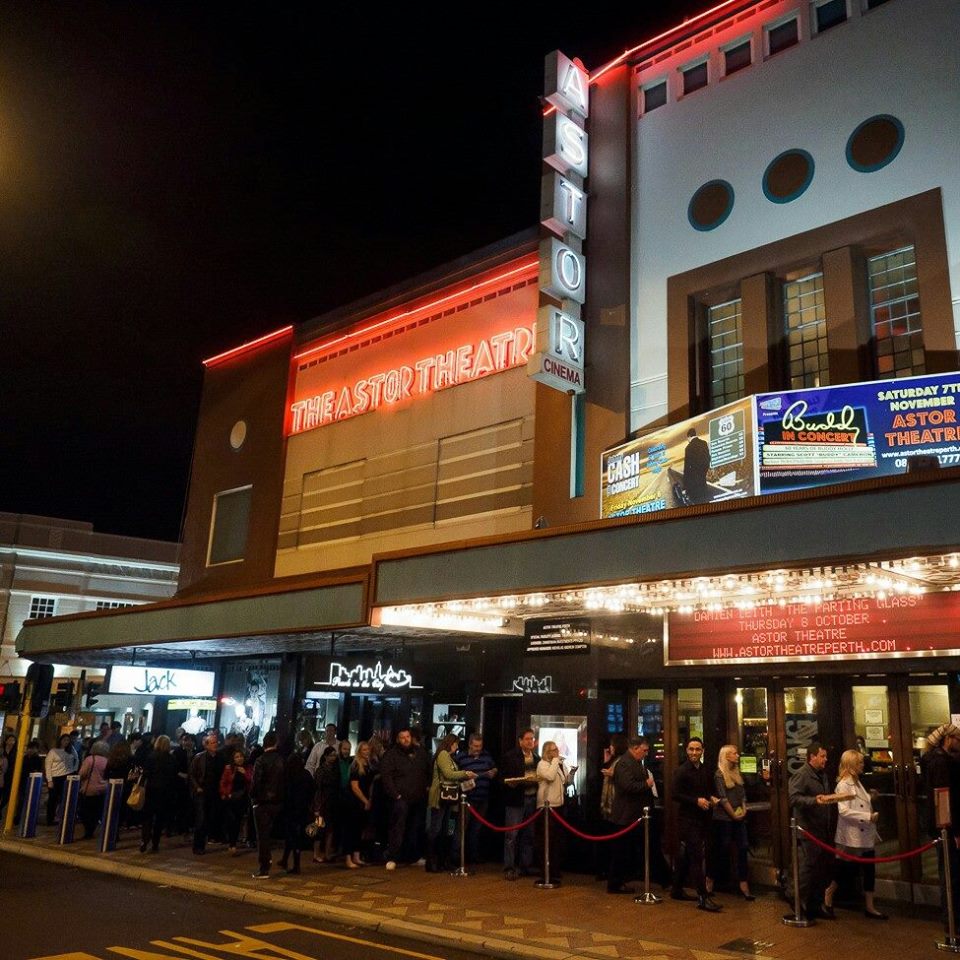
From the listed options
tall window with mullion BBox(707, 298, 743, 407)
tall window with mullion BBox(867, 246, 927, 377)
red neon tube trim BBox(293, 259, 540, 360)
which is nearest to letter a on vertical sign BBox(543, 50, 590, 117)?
red neon tube trim BBox(293, 259, 540, 360)

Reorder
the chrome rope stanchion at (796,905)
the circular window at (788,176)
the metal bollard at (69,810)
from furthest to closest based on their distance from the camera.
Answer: the metal bollard at (69,810) → the circular window at (788,176) → the chrome rope stanchion at (796,905)

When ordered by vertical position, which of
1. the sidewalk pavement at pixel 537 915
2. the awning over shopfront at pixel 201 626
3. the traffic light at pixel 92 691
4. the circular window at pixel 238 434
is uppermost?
the circular window at pixel 238 434

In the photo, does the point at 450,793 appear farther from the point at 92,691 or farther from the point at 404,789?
the point at 92,691

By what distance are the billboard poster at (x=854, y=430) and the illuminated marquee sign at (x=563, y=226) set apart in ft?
12.7

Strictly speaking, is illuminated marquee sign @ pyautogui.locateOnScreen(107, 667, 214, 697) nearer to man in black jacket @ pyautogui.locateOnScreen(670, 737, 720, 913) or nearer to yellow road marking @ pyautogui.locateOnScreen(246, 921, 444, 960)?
yellow road marking @ pyautogui.locateOnScreen(246, 921, 444, 960)

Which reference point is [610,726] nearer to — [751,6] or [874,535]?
[874,535]

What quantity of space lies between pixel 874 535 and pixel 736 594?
384 cm

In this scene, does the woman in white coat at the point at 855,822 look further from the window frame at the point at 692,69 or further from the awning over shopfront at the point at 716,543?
the window frame at the point at 692,69

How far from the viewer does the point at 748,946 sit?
29.9 ft

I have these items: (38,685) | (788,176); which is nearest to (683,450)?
(788,176)

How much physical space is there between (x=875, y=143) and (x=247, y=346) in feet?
52.4

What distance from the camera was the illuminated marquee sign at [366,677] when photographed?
18.2 meters

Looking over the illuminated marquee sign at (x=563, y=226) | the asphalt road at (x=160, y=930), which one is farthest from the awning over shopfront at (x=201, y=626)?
the illuminated marquee sign at (x=563, y=226)

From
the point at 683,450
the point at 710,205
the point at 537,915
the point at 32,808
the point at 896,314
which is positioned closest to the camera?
the point at 537,915
